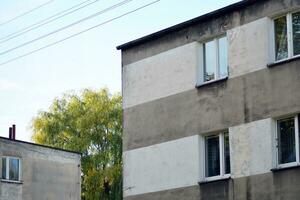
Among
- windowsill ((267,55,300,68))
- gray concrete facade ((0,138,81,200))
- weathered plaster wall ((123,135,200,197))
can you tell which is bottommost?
weathered plaster wall ((123,135,200,197))

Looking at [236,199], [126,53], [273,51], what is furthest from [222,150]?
[126,53]

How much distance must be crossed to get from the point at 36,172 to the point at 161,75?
62.3 feet

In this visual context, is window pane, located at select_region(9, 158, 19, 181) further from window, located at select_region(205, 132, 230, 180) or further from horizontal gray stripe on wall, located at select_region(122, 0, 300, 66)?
window, located at select_region(205, 132, 230, 180)

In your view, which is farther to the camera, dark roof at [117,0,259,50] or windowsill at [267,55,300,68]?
dark roof at [117,0,259,50]

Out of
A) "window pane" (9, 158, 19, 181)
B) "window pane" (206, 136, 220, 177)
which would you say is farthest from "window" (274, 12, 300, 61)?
"window pane" (9, 158, 19, 181)

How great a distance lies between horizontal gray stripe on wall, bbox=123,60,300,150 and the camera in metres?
20.6

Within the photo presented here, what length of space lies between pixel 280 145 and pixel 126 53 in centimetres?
730

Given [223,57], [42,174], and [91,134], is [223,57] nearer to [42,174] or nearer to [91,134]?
[42,174]

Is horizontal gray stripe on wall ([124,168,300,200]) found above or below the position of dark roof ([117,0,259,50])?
below

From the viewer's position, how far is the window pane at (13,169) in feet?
133

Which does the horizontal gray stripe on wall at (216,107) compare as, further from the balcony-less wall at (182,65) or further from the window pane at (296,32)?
the window pane at (296,32)

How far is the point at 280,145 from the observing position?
2069 centimetres

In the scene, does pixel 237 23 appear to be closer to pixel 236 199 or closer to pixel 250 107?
pixel 250 107

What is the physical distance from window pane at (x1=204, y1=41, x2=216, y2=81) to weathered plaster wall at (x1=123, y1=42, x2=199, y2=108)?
29 cm
